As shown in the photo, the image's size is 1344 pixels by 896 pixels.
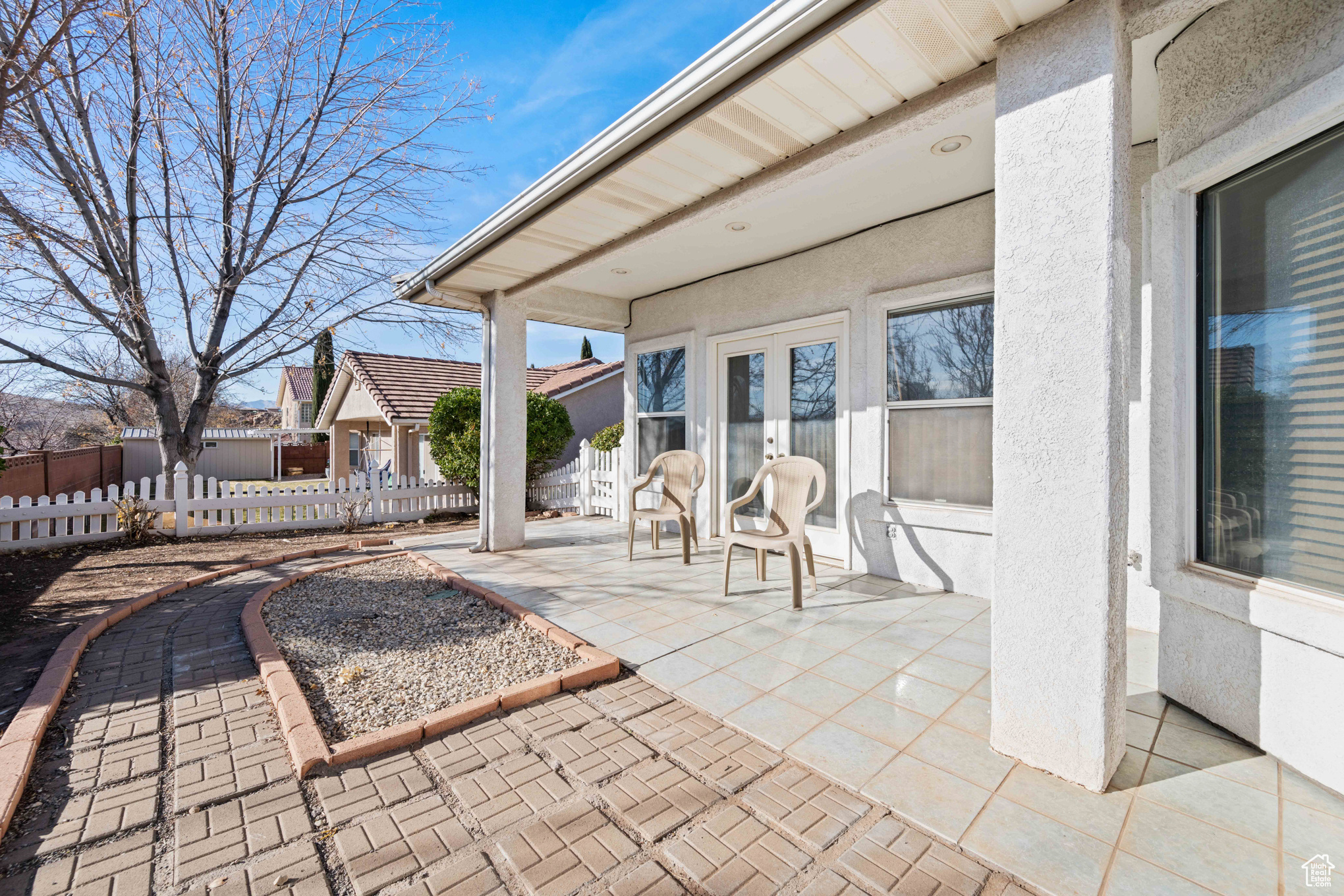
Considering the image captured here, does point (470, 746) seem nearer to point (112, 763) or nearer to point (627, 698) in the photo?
point (627, 698)

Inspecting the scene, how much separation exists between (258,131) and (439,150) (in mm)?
2644

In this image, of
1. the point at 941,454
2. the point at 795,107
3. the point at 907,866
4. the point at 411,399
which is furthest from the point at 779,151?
the point at 411,399

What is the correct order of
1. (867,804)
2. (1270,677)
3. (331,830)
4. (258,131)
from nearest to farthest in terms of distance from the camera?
(331,830), (867,804), (1270,677), (258,131)

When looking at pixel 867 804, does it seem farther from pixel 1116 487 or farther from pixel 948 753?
pixel 1116 487

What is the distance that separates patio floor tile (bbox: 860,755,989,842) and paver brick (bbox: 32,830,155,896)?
2123mm

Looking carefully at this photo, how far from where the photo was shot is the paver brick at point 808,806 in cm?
167

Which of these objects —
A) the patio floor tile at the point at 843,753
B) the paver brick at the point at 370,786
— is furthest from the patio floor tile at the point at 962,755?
the paver brick at the point at 370,786

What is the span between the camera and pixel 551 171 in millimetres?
3377

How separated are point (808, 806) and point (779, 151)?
9.62 ft

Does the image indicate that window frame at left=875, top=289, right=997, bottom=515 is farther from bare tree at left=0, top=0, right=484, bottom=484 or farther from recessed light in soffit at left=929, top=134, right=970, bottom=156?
bare tree at left=0, top=0, right=484, bottom=484

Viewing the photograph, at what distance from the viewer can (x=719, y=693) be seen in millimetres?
2549

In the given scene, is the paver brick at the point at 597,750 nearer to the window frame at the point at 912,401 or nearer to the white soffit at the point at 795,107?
the white soffit at the point at 795,107

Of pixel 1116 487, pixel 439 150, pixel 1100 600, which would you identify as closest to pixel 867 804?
pixel 1100 600

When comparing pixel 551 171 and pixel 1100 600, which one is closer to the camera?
pixel 1100 600
